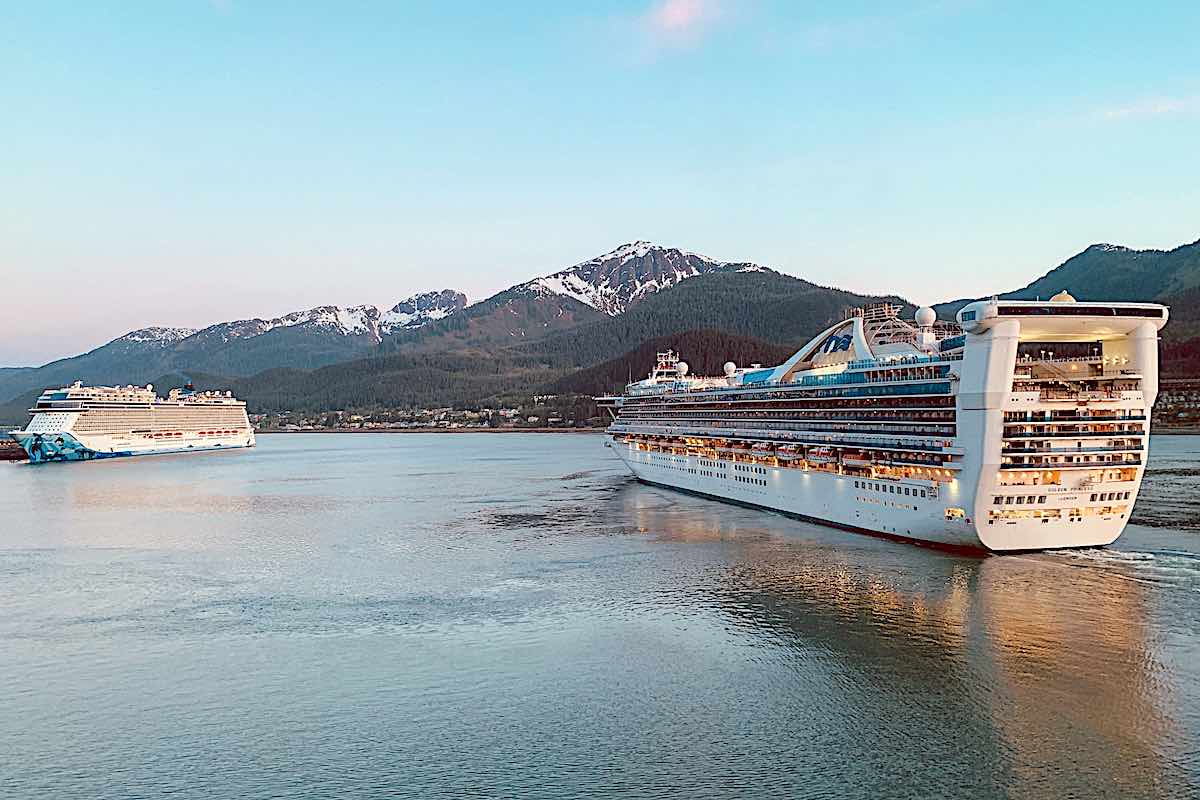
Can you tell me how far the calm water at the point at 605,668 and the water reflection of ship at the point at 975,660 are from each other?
99mm

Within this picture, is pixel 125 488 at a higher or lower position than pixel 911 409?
lower

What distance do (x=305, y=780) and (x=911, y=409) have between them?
29.2 meters

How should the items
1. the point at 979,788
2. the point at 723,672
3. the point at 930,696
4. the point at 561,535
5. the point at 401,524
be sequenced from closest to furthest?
1. the point at 979,788
2. the point at 930,696
3. the point at 723,672
4. the point at 561,535
5. the point at 401,524

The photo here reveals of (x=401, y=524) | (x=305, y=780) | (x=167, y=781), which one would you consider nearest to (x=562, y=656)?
(x=305, y=780)

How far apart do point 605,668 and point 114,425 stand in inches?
4931

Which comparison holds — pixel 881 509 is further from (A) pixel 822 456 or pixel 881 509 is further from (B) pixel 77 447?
(B) pixel 77 447

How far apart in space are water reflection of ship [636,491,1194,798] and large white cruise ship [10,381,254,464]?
114374 millimetres

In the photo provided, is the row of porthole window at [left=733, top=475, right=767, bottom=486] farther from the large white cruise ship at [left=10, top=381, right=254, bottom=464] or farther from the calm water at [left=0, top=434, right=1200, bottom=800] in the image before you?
the large white cruise ship at [left=10, top=381, right=254, bottom=464]

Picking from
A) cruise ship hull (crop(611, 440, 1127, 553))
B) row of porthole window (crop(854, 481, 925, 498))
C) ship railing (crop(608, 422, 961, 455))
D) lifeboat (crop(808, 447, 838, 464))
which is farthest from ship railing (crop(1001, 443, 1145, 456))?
lifeboat (crop(808, 447, 838, 464))

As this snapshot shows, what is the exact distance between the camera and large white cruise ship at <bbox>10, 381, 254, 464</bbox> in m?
122

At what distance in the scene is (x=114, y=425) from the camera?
129 m

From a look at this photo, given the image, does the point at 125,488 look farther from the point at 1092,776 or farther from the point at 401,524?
the point at 1092,776

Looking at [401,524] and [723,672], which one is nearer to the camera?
[723,672]

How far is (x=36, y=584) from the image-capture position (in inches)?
1475
